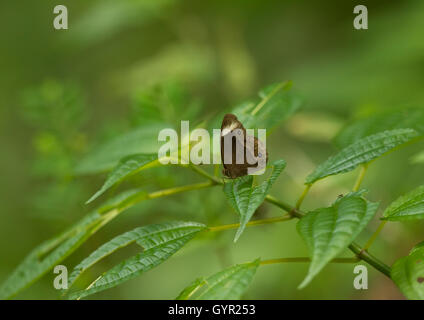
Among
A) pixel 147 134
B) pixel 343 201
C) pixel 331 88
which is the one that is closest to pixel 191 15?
pixel 331 88

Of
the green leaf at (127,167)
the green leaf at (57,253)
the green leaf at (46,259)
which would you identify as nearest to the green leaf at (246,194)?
the green leaf at (127,167)

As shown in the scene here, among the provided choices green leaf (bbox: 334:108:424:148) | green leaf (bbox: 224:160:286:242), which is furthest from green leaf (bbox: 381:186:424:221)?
green leaf (bbox: 334:108:424:148)

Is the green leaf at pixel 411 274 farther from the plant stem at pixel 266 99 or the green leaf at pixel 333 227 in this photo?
the plant stem at pixel 266 99

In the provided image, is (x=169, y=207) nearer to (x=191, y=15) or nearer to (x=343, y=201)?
(x=343, y=201)

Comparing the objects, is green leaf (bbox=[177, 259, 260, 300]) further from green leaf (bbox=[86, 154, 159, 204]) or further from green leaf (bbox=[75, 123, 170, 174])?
green leaf (bbox=[75, 123, 170, 174])

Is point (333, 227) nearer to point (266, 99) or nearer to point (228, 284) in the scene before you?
point (228, 284)

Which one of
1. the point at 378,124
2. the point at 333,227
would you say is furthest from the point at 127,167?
the point at 378,124
